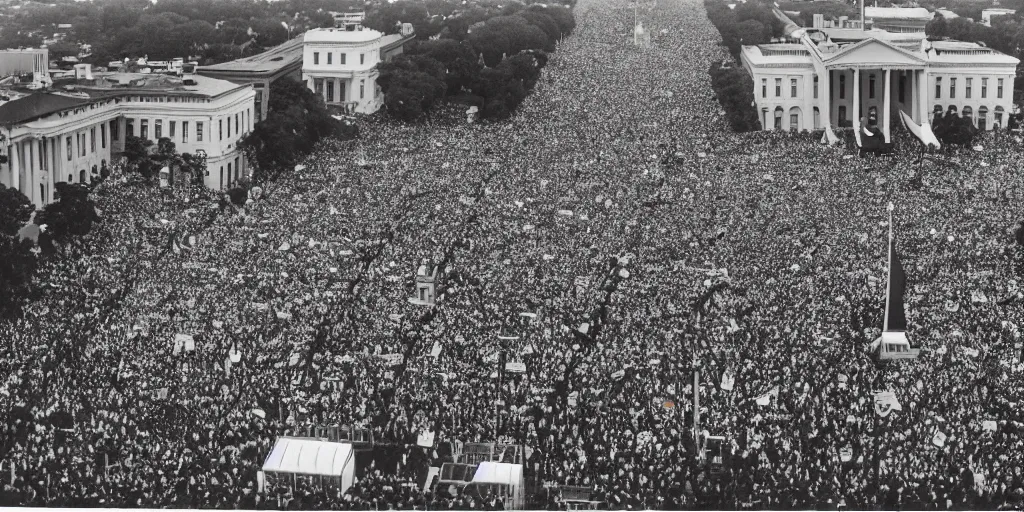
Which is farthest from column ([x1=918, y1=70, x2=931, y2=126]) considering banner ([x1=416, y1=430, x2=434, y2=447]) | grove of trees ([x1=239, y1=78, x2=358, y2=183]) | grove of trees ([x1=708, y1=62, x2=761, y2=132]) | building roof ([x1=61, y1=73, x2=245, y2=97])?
banner ([x1=416, y1=430, x2=434, y2=447])

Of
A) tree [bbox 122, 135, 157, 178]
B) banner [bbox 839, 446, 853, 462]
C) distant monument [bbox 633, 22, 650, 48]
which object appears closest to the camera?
banner [bbox 839, 446, 853, 462]

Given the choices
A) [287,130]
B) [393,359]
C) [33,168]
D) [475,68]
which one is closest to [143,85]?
[287,130]

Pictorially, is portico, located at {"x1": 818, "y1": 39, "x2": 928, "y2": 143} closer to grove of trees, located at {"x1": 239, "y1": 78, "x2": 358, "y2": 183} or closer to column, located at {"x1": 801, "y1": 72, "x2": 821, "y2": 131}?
column, located at {"x1": 801, "y1": 72, "x2": 821, "y2": 131}

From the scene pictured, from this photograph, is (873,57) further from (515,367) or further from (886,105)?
(515,367)

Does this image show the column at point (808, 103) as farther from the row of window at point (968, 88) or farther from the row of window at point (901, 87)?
the row of window at point (968, 88)

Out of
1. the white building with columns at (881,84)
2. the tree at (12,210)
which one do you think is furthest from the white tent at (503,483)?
the white building with columns at (881,84)

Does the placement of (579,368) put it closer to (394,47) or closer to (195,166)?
(195,166)
